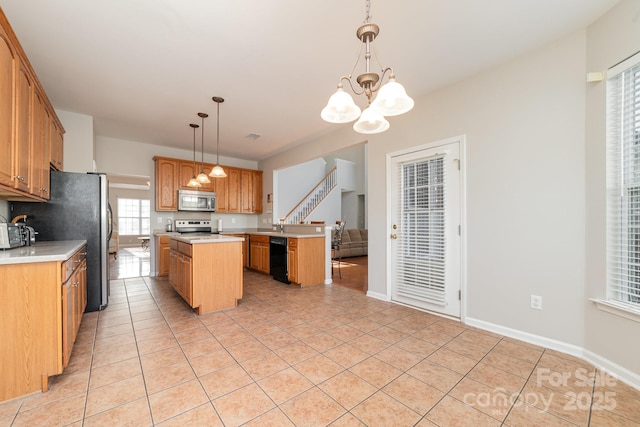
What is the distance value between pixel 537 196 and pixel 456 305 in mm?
1408

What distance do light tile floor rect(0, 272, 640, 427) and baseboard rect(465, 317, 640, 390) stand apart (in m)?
0.07

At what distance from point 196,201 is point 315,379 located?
4.84 m

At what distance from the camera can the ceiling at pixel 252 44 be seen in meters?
2.01

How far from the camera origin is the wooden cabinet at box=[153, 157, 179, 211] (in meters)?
5.37

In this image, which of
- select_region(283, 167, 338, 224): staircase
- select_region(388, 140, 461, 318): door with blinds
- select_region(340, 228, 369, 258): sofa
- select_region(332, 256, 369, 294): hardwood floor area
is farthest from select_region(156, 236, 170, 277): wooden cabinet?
select_region(340, 228, 369, 258): sofa

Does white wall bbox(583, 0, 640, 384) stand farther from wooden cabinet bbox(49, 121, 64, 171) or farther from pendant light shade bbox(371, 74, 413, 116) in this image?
wooden cabinet bbox(49, 121, 64, 171)

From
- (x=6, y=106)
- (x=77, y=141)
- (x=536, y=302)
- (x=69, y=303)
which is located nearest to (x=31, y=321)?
(x=69, y=303)

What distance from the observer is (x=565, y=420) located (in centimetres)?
155

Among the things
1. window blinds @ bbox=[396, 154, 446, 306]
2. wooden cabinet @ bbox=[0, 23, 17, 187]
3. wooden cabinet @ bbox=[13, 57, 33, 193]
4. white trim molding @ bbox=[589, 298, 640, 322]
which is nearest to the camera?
wooden cabinet @ bbox=[0, 23, 17, 187]

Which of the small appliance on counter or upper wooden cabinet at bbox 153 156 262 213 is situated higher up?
upper wooden cabinet at bbox 153 156 262 213

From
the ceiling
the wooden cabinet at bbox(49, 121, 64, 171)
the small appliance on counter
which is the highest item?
the ceiling

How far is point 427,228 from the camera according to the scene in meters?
3.31

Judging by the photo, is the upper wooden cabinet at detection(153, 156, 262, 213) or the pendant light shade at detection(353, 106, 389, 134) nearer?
the pendant light shade at detection(353, 106, 389, 134)

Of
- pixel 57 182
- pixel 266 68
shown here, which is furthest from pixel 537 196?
pixel 57 182
